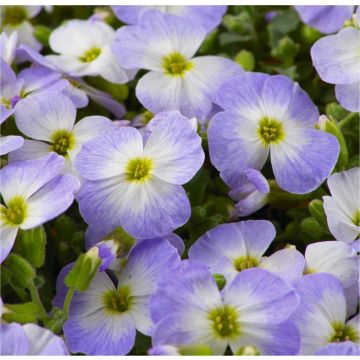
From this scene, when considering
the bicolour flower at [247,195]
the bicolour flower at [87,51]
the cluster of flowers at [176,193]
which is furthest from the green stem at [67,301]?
the bicolour flower at [87,51]

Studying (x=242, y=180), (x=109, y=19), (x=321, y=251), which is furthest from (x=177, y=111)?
(x=109, y=19)

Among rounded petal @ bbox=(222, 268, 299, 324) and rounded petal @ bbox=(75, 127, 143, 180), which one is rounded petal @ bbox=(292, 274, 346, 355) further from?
rounded petal @ bbox=(75, 127, 143, 180)

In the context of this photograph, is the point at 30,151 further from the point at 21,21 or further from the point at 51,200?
the point at 21,21

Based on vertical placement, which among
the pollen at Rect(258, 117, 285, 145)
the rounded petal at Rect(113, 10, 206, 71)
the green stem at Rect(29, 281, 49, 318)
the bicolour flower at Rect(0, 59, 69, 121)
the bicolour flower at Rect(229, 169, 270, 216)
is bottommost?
the green stem at Rect(29, 281, 49, 318)

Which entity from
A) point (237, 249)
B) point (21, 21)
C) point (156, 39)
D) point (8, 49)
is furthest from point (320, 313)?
point (21, 21)

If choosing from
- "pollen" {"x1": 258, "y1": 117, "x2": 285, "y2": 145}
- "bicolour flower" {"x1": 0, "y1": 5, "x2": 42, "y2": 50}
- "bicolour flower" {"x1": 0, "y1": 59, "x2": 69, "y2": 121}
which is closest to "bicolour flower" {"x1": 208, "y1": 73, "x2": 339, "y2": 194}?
"pollen" {"x1": 258, "y1": 117, "x2": 285, "y2": 145}

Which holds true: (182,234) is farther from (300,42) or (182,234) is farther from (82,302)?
(300,42)
